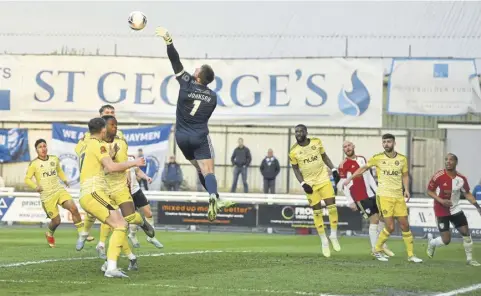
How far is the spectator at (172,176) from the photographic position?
32.7 m

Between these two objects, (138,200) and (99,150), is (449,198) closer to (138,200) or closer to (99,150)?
(138,200)

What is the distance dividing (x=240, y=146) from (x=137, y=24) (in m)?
17.9

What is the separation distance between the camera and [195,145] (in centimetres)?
1576

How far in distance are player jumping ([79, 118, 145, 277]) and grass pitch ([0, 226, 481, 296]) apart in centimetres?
48

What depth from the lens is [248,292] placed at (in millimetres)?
12211

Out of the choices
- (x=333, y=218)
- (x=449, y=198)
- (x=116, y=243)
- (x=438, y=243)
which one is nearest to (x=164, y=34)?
(x=116, y=243)

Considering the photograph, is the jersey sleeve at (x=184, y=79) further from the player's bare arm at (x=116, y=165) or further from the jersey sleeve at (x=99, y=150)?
the player's bare arm at (x=116, y=165)

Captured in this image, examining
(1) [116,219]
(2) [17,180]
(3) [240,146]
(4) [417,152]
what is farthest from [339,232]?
(1) [116,219]

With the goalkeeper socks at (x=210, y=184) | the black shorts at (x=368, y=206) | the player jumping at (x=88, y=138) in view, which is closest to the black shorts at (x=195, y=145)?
the goalkeeper socks at (x=210, y=184)

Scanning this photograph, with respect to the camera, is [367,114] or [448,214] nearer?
[448,214]

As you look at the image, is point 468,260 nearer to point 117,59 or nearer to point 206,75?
point 206,75

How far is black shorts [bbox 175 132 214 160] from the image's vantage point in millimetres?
15711

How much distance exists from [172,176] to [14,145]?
6415 mm

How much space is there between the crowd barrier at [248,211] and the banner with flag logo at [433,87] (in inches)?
184
